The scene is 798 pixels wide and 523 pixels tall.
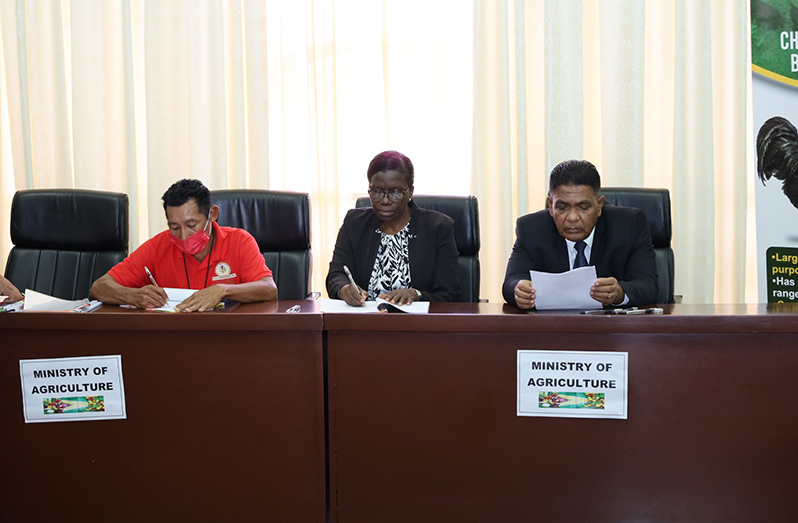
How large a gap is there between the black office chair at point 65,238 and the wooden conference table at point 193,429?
1.07 metres

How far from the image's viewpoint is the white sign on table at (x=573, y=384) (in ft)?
4.64

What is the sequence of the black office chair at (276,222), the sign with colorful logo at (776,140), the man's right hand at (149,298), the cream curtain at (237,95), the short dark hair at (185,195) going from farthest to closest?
the cream curtain at (237,95)
the black office chair at (276,222)
the sign with colorful logo at (776,140)
the short dark hair at (185,195)
the man's right hand at (149,298)

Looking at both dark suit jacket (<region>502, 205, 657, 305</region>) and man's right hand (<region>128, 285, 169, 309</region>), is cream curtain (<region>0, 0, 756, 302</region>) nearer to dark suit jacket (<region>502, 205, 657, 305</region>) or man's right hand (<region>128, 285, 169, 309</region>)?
dark suit jacket (<region>502, 205, 657, 305</region>)

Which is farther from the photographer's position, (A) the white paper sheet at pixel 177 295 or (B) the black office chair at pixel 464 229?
(B) the black office chair at pixel 464 229

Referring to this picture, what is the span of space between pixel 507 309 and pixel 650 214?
108cm

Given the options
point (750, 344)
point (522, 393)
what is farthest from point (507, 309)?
point (750, 344)

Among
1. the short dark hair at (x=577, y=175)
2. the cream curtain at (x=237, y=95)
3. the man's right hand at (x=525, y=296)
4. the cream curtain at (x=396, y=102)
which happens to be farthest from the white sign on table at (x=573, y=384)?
the cream curtain at (x=237, y=95)

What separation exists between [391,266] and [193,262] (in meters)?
0.68

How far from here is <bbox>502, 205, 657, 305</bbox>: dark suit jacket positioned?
6.48 ft

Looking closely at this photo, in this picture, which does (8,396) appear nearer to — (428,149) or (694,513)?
(694,513)

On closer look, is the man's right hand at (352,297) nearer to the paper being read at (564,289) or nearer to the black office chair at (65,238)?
the paper being read at (564,289)

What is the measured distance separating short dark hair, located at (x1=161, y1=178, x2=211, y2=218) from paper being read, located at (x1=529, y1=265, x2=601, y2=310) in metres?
1.10

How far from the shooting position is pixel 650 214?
238 centimetres

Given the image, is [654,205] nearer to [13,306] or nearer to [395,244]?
[395,244]
